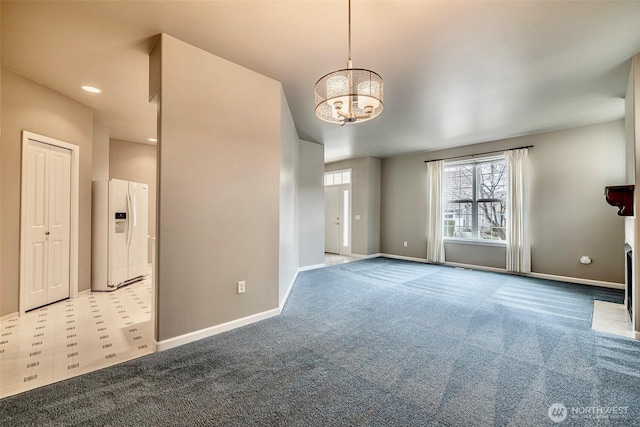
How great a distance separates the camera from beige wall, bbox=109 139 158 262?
5.54 m

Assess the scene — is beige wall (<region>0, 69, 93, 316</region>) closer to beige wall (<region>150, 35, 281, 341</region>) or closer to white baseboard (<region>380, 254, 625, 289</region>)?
beige wall (<region>150, 35, 281, 341</region>)

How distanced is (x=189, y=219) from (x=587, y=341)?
Answer: 3.98 metres

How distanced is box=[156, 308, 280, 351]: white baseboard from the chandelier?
2.29 metres

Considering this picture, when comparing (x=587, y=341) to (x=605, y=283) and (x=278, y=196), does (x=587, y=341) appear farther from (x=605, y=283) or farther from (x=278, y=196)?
(x=278, y=196)

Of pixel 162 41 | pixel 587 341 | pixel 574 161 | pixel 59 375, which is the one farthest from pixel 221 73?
pixel 574 161

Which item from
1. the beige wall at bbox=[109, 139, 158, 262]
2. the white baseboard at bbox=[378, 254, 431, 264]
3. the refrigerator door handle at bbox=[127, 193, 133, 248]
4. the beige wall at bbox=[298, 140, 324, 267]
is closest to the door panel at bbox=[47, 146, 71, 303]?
the refrigerator door handle at bbox=[127, 193, 133, 248]

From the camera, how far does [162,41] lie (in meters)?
2.42

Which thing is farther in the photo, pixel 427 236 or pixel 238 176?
pixel 427 236

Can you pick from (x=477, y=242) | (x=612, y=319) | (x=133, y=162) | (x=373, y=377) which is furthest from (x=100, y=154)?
(x=612, y=319)

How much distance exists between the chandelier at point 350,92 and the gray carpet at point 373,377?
6.57 feet

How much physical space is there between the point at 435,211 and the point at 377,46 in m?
4.77

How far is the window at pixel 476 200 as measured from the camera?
227 inches

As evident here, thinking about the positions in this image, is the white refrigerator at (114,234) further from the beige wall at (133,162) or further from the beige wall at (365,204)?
the beige wall at (365,204)

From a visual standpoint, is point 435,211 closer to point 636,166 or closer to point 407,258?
point 407,258
